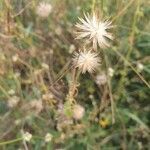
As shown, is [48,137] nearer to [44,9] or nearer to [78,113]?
[78,113]

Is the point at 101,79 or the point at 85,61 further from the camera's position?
the point at 101,79

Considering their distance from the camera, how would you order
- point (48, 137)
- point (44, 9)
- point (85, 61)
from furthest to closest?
point (44, 9) < point (48, 137) < point (85, 61)

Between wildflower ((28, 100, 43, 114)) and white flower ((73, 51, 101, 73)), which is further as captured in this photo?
wildflower ((28, 100, 43, 114))

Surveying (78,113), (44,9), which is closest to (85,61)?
(78,113)

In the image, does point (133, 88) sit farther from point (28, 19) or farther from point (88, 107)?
point (28, 19)

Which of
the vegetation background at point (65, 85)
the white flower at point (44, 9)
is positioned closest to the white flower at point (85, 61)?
the vegetation background at point (65, 85)

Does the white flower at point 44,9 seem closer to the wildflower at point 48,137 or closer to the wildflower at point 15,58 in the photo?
the wildflower at point 15,58

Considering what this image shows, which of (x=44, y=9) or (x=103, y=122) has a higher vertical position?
(x=44, y=9)

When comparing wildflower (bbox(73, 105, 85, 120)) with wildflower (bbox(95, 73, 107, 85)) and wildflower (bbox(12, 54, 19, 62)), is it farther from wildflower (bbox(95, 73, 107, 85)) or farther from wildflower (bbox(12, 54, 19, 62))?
wildflower (bbox(12, 54, 19, 62))

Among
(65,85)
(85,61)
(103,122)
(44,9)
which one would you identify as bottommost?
(85,61)

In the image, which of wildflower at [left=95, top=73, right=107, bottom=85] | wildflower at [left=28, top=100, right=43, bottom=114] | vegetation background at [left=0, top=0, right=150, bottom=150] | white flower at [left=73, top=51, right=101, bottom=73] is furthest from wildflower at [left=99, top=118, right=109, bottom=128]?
white flower at [left=73, top=51, right=101, bottom=73]
